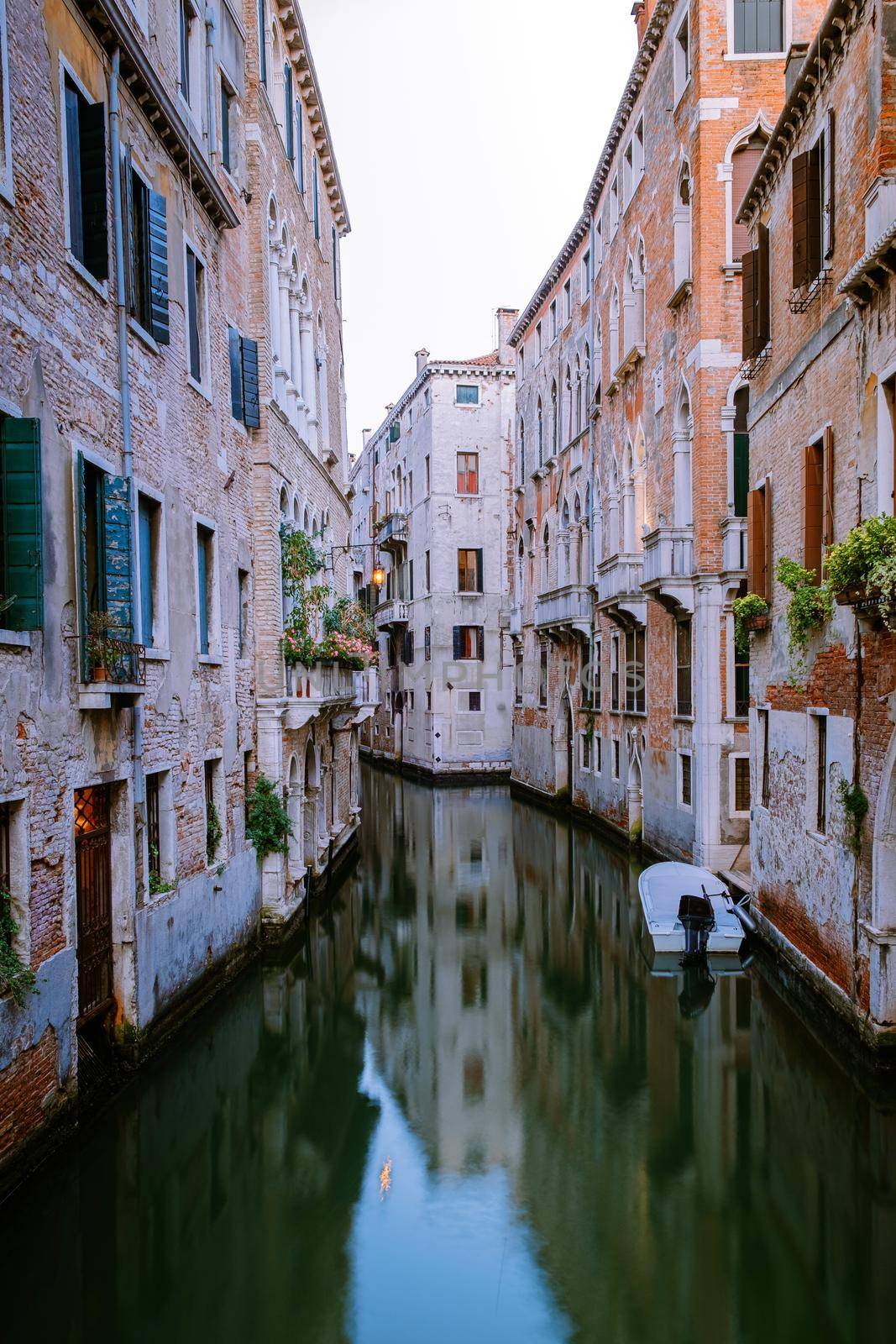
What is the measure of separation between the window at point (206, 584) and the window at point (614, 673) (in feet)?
43.0

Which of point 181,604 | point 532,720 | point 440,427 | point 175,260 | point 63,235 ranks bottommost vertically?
point 532,720

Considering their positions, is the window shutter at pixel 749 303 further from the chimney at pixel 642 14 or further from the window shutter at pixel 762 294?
the chimney at pixel 642 14

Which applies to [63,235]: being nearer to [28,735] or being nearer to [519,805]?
[28,735]

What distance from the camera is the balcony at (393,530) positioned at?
4184 centimetres

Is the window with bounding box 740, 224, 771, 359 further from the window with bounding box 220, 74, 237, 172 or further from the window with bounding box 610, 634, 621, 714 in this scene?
the window with bounding box 610, 634, 621, 714

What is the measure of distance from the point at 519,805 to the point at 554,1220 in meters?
24.2

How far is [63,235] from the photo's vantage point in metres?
7.98

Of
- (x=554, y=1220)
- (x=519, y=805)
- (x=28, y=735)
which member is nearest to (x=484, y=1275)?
(x=554, y=1220)

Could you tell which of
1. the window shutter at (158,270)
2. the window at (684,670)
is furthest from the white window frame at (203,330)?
the window at (684,670)

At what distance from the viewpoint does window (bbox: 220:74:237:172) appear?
13297 mm

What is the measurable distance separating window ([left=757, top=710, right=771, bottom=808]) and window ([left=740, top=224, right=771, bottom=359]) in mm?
4260

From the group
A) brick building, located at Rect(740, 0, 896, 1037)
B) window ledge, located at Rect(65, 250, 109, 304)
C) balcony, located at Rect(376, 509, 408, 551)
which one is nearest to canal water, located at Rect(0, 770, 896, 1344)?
brick building, located at Rect(740, 0, 896, 1037)

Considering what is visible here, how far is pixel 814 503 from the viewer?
1095cm

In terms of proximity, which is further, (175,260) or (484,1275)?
(175,260)
